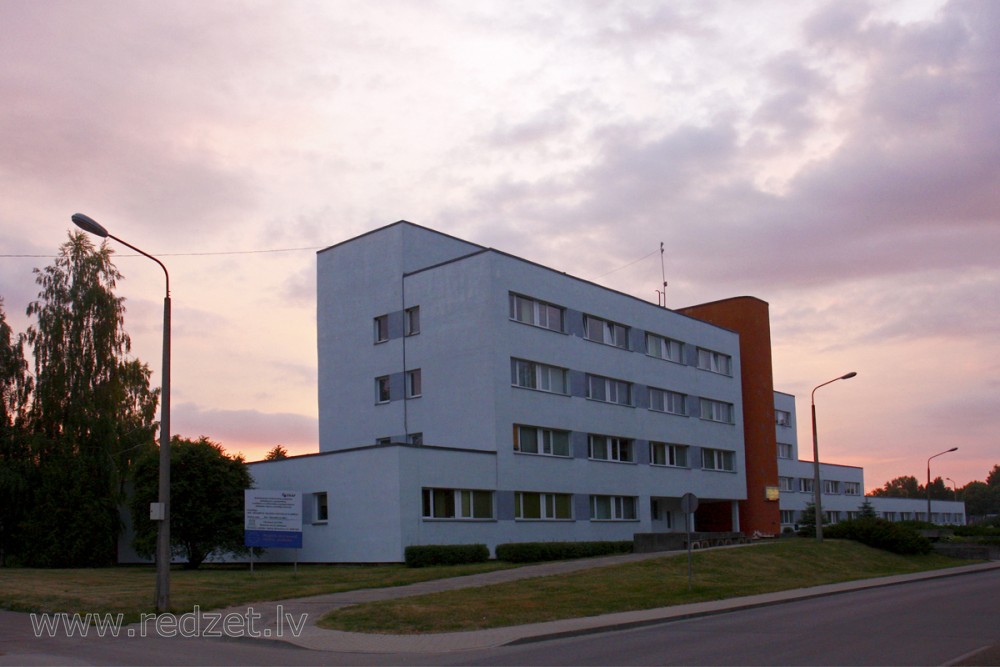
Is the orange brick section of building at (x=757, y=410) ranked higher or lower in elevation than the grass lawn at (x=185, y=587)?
higher

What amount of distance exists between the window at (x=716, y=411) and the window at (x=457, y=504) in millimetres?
19504

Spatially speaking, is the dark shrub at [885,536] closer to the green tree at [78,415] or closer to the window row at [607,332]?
the window row at [607,332]

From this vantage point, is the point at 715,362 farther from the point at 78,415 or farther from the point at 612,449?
the point at 78,415

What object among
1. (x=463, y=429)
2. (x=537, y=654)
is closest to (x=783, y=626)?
(x=537, y=654)

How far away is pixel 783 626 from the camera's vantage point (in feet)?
55.4

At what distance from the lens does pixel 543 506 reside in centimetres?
4034

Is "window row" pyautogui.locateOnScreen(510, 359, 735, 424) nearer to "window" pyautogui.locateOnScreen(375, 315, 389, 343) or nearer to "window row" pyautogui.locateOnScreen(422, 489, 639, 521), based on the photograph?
"window row" pyautogui.locateOnScreen(422, 489, 639, 521)

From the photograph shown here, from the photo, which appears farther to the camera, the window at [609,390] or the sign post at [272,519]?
the window at [609,390]

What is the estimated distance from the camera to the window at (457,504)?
3519 centimetres

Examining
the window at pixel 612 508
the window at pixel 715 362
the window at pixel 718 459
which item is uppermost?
the window at pixel 715 362

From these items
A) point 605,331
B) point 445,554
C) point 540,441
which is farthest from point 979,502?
point 445,554

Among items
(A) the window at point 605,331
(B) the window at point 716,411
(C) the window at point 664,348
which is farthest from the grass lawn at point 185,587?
(B) the window at point 716,411

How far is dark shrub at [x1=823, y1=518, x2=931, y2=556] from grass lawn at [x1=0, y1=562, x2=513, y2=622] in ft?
60.9

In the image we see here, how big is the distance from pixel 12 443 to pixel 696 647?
3940cm
